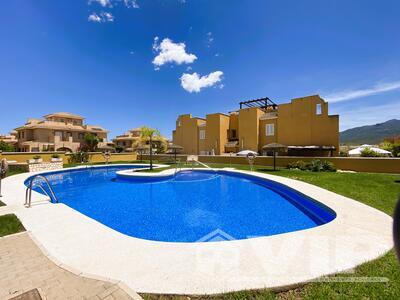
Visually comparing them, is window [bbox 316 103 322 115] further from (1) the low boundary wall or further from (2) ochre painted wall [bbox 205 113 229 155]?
(2) ochre painted wall [bbox 205 113 229 155]

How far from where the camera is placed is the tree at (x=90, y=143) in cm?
4119

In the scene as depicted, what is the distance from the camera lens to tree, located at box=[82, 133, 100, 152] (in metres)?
41.2

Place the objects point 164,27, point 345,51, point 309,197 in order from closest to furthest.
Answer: point 309,197 < point 345,51 < point 164,27

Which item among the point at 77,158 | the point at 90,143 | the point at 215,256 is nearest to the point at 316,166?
the point at 215,256

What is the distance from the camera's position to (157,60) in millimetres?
25078

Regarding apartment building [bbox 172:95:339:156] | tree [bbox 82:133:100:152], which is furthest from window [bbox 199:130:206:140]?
tree [bbox 82:133:100:152]

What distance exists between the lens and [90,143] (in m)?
41.6

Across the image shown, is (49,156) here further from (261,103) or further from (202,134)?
(261,103)

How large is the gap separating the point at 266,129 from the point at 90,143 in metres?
37.6

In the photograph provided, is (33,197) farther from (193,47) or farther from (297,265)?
(193,47)

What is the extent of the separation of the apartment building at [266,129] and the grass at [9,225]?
25112mm

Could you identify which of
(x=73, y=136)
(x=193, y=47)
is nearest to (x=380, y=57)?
→ (x=193, y=47)

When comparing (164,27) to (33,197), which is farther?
(164,27)

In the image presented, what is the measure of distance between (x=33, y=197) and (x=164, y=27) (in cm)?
1920
